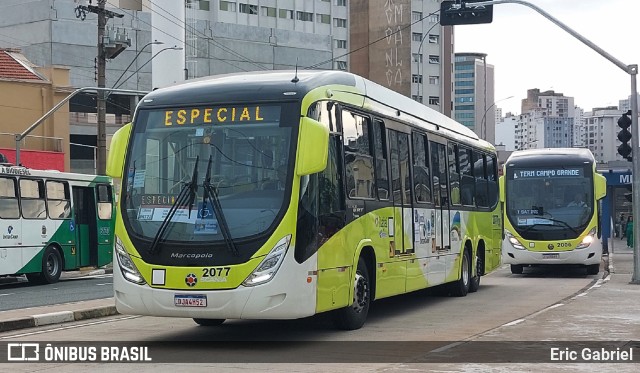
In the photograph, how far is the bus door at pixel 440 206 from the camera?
18.5 m

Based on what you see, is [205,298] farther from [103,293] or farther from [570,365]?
[103,293]

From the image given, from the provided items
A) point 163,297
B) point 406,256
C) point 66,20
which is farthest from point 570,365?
point 66,20

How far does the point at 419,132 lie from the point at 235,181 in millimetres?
6081

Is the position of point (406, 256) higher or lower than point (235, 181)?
lower

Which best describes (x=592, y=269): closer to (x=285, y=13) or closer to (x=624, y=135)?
(x=624, y=135)

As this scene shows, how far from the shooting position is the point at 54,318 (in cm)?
1596

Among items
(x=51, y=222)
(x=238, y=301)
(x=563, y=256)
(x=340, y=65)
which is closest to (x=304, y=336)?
(x=238, y=301)

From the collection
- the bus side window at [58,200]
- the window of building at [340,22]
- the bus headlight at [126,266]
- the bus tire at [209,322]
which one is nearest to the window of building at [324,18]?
the window of building at [340,22]

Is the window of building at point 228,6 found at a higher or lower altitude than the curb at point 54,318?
higher

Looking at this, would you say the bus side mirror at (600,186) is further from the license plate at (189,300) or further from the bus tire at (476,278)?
the license plate at (189,300)

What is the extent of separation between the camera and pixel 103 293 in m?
22.5

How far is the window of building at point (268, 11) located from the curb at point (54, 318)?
83980mm

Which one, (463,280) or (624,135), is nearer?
(463,280)

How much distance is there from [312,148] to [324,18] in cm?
9718
